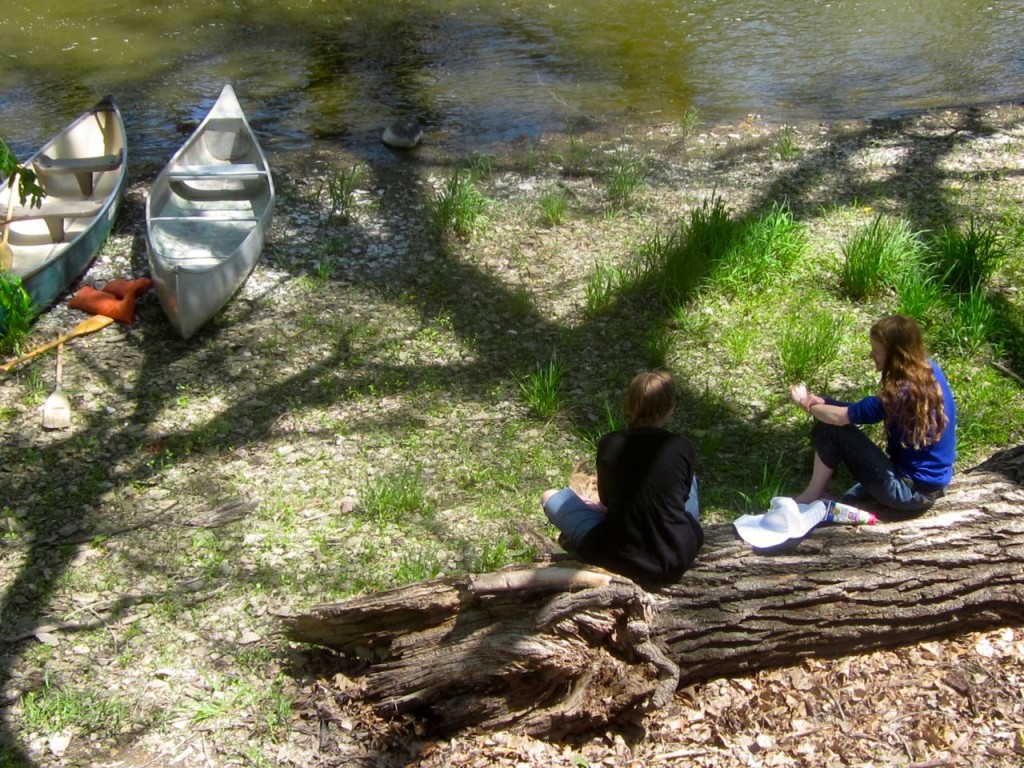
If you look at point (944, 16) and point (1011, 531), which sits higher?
point (944, 16)

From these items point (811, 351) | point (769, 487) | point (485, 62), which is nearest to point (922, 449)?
point (769, 487)

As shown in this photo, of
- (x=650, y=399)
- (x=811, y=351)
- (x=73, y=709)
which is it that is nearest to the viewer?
(x=650, y=399)

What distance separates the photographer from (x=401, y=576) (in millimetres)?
4422

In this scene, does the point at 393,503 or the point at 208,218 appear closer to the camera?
the point at 393,503

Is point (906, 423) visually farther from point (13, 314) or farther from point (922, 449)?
point (13, 314)

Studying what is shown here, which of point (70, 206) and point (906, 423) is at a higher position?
point (906, 423)

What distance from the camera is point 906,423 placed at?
4.00 m

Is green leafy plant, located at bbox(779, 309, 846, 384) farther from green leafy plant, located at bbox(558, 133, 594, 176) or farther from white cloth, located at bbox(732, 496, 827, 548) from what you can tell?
green leafy plant, located at bbox(558, 133, 594, 176)

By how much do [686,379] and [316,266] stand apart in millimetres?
2940

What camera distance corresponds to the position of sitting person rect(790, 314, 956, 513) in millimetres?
3967

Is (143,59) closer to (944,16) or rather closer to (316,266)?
(316,266)

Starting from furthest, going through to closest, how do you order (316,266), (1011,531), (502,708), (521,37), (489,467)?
(521,37) < (316,266) < (489,467) < (1011,531) < (502,708)

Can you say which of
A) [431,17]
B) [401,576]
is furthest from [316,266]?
[431,17]

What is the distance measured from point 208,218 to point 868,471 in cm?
552
